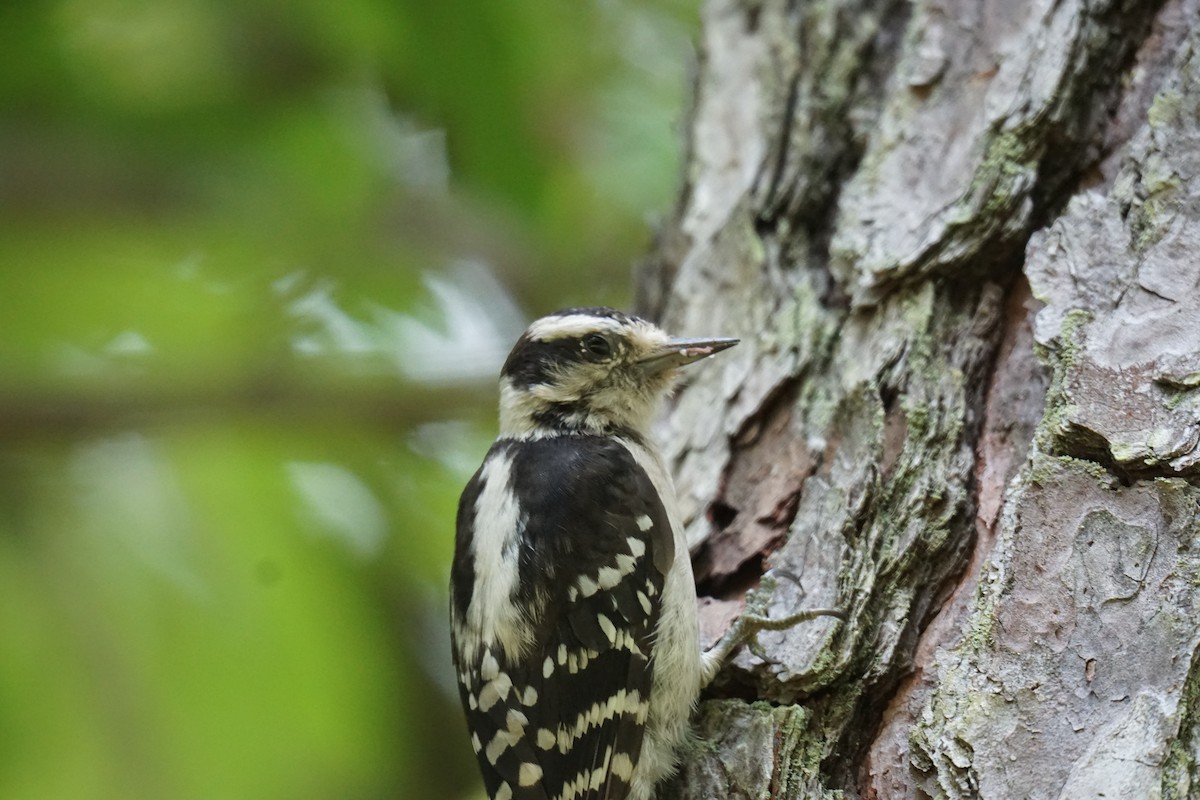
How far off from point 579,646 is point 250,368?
1.53 metres

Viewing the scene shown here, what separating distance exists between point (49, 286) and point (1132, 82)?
274 cm

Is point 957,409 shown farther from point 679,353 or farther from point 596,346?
point 596,346

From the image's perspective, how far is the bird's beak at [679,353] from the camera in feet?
8.60

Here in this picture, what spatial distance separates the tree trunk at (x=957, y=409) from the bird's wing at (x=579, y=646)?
0.17 metres

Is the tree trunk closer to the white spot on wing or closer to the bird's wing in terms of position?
the bird's wing

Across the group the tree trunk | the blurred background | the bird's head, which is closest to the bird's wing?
the tree trunk

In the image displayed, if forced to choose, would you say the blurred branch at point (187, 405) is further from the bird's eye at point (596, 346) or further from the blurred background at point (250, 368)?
the bird's eye at point (596, 346)

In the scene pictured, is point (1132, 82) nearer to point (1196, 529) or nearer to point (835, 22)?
point (835, 22)

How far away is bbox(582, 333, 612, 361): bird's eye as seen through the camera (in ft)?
9.29

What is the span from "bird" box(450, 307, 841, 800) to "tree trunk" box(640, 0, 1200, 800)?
0.37 feet

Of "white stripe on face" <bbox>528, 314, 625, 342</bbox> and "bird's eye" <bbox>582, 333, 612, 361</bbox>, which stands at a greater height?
"white stripe on face" <bbox>528, 314, 625, 342</bbox>

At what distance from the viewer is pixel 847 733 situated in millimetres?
2029

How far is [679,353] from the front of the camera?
107 inches

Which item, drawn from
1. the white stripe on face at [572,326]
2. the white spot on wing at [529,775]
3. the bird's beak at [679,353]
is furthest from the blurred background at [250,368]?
the white spot on wing at [529,775]
